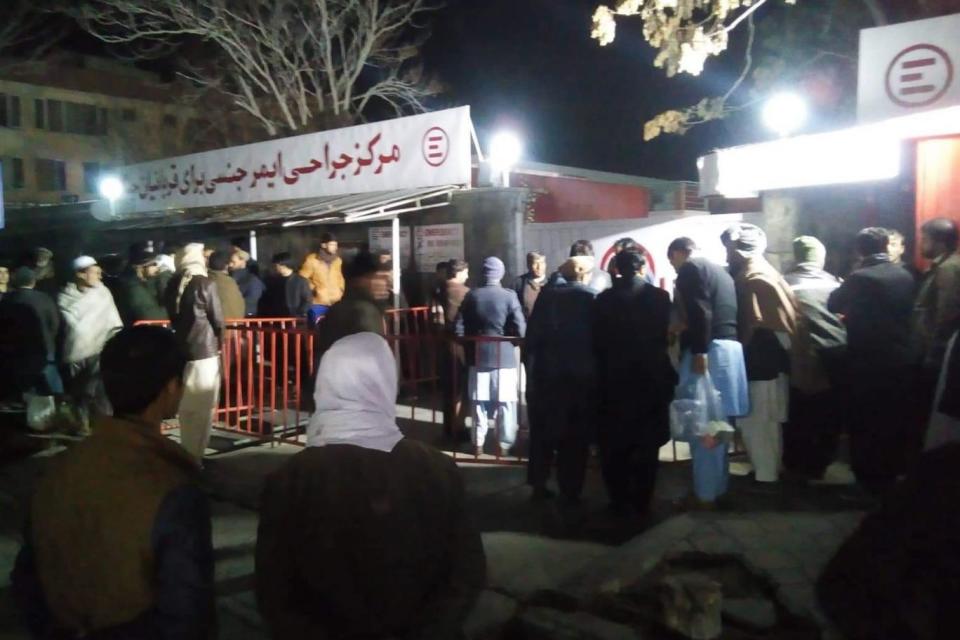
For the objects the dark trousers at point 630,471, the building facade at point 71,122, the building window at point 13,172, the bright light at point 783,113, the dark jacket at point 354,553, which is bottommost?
the dark trousers at point 630,471

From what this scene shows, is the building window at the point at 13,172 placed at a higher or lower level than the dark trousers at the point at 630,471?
higher

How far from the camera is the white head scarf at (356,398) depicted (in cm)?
215

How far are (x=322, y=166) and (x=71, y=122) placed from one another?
3868cm

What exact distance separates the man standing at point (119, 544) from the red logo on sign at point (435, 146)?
924cm

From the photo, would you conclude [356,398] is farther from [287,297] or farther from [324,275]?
[324,275]

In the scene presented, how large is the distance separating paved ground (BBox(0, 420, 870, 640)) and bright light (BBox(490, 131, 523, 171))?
5.31 m

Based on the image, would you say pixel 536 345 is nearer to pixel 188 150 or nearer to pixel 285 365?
pixel 285 365

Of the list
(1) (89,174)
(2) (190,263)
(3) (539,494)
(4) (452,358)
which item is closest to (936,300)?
(3) (539,494)

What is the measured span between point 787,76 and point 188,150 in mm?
23861

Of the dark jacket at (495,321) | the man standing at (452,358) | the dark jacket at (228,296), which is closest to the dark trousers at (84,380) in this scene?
the dark jacket at (228,296)

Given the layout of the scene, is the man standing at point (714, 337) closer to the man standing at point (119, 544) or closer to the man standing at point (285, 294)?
the man standing at point (119, 544)

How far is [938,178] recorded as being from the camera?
7180 millimetres

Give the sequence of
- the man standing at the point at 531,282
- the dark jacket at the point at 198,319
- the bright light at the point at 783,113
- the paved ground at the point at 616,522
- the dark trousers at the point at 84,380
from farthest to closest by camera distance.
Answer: the bright light at the point at 783,113
the dark trousers at the point at 84,380
the man standing at the point at 531,282
the dark jacket at the point at 198,319
the paved ground at the point at 616,522

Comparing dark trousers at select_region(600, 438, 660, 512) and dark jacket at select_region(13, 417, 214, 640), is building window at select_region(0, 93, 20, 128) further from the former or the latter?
dark jacket at select_region(13, 417, 214, 640)
